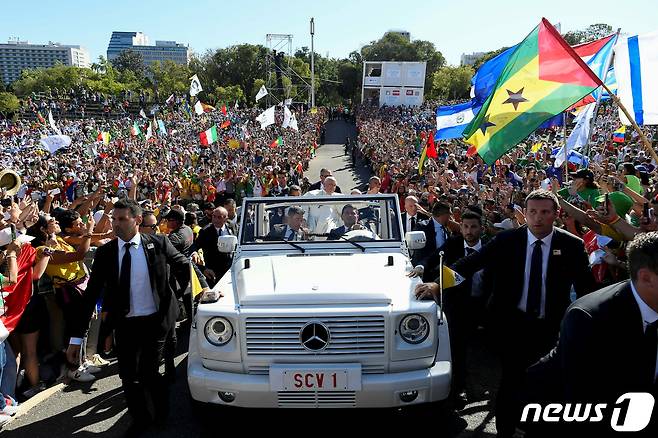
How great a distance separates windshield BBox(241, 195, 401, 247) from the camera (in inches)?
242

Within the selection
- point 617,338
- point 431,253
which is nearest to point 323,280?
point 431,253

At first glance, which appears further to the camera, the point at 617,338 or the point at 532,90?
the point at 532,90

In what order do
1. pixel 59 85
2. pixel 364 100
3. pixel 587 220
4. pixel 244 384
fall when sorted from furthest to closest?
pixel 59 85 → pixel 364 100 → pixel 587 220 → pixel 244 384

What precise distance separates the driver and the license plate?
199 cm

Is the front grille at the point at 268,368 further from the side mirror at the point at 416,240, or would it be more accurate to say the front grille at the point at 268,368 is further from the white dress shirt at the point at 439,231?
the white dress shirt at the point at 439,231

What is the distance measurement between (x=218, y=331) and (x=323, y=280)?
0.91 meters

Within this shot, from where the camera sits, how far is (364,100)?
3157 inches

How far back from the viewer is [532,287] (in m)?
4.59

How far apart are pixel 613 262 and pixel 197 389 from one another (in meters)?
3.67

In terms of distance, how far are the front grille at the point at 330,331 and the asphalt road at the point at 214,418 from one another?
67 centimetres

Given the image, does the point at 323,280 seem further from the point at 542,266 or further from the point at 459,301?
the point at 542,266

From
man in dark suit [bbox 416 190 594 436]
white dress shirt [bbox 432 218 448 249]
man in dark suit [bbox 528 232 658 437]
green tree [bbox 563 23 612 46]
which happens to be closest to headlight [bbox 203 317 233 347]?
man in dark suit [bbox 416 190 594 436]

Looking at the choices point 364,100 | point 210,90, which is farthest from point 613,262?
point 210,90

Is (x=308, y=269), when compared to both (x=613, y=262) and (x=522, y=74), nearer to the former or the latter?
(x=613, y=262)
